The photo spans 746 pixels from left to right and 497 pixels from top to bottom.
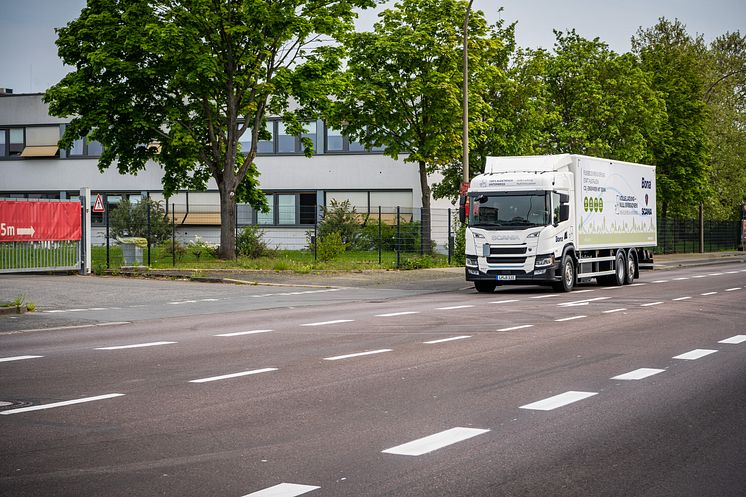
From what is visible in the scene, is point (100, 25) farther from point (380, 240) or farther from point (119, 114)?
point (380, 240)

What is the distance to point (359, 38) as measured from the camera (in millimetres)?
40500

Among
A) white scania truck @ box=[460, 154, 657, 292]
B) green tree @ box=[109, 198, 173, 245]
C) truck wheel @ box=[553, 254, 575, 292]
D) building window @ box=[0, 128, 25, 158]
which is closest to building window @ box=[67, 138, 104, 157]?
building window @ box=[0, 128, 25, 158]

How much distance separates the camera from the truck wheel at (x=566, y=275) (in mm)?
25719

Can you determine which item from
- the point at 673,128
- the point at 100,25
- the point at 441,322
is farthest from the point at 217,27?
the point at 673,128

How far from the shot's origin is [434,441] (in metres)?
7.10

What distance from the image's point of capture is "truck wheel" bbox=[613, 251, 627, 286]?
29.1 metres

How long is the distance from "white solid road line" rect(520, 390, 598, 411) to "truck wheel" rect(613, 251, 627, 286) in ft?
66.9

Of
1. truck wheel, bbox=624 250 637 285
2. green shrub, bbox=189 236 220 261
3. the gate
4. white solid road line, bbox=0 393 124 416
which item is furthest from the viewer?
green shrub, bbox=189 236 220 261

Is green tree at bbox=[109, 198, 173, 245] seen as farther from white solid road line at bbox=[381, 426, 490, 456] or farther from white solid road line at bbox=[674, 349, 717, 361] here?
white solid road line at bbox=[381, 426, 490, 456]

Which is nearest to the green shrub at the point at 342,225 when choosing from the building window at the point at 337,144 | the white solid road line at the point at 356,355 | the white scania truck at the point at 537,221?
the white scania truck at the point at 537,221

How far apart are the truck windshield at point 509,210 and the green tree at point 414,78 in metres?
12.1

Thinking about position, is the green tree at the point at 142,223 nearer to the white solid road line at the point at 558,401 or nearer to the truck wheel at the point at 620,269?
the truck wheel at the point at 620,269

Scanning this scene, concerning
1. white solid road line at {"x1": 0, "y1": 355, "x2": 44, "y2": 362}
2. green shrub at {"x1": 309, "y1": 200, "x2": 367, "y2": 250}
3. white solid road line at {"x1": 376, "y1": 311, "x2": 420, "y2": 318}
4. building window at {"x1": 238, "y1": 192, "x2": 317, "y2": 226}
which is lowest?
white solid road line at {"x1": 376, "y1": 311, "x2": 420, "y2": 318}

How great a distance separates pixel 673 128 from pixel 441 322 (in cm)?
4411
